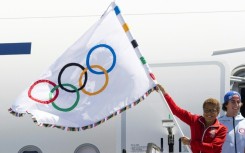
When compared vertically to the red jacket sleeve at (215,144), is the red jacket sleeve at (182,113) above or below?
above

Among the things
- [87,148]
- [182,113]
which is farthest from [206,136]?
[87,148]

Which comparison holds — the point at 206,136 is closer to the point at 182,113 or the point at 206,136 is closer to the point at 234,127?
the point at 182,113

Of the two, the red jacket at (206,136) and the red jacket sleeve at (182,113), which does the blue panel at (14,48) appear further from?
the red jacket at (206,136)

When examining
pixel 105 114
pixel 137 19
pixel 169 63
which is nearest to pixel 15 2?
pixel 137 19

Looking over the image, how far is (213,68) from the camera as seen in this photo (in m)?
5.60

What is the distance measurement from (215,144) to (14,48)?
9.03 feet

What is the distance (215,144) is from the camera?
4.32m

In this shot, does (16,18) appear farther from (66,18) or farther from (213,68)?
(213,68)

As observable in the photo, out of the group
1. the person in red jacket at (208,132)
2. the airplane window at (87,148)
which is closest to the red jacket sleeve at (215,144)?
the person in red jacket at (208,132)

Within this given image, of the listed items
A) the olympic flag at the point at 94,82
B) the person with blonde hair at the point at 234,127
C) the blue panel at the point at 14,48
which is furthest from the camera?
the blue panel at the point at 14,48

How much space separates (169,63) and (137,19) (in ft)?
2.06

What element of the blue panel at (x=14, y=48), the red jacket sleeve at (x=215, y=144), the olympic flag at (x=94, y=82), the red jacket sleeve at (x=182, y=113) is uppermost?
the blue panel at (x=14, y=48)

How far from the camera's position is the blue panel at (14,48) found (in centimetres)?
593

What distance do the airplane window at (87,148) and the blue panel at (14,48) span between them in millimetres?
1235
